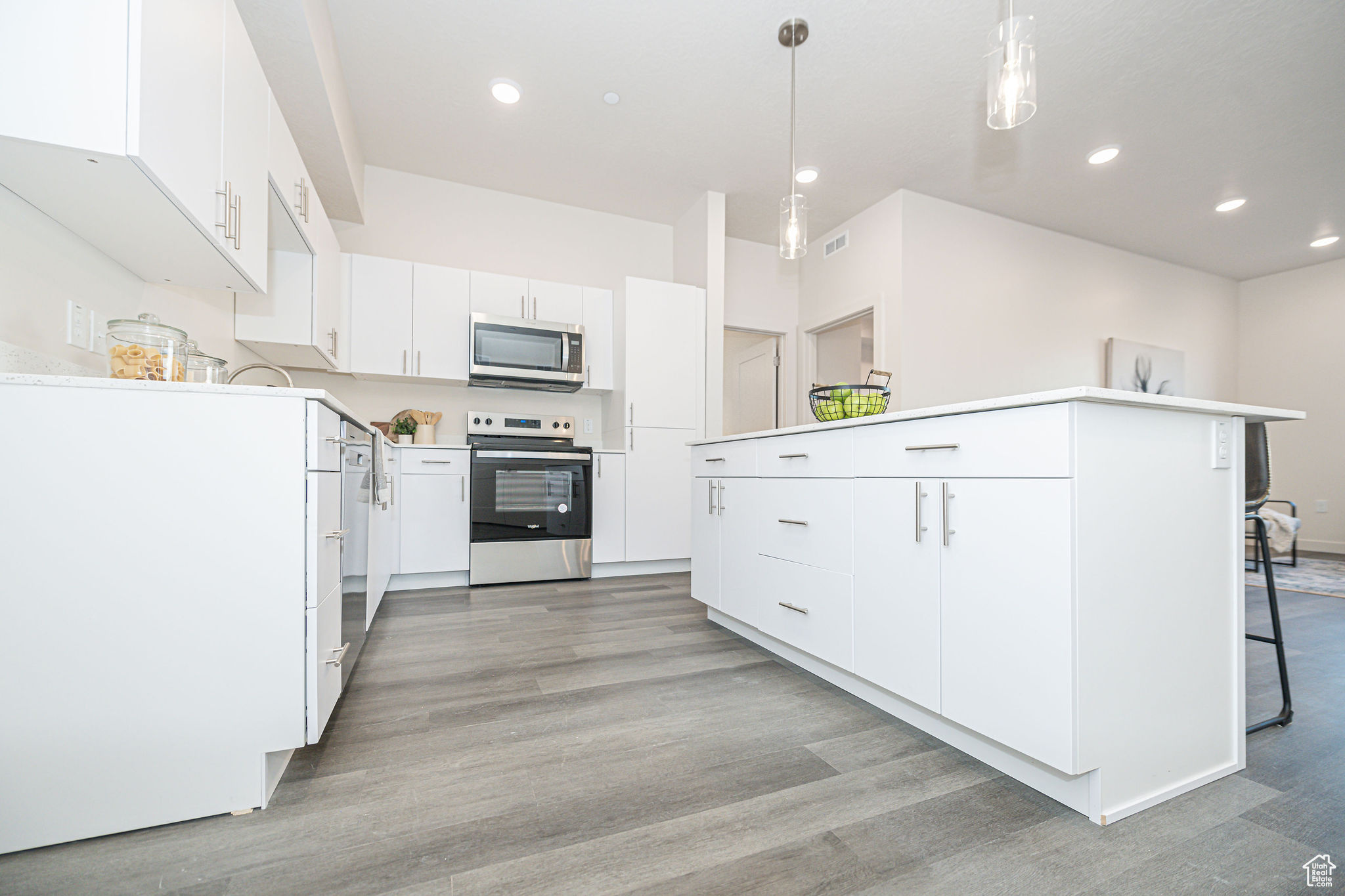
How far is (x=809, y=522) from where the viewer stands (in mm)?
1919

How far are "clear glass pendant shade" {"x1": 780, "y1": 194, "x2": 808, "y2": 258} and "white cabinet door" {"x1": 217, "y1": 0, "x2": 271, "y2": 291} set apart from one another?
6.54ft

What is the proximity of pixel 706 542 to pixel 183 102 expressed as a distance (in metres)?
2.24

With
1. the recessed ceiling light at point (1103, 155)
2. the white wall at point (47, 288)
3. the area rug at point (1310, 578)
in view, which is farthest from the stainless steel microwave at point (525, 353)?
the area rug at point (1310, 578)

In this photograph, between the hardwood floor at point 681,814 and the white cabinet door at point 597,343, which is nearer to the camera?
the hardwood floor at point 681,814

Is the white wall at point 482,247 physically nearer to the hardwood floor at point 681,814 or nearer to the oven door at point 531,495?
the oven door at point 531,495

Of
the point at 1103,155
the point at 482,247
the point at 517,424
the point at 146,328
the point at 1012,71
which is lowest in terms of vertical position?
the point at 517,424

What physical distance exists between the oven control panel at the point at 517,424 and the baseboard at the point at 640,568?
0.95 meters

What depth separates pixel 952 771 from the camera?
53.0 inches

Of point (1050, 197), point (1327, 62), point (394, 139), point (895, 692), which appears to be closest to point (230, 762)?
point (895, 692)

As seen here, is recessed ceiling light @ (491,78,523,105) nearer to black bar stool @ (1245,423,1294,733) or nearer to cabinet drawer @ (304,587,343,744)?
cabinet drawer @ (304,587,343,744)

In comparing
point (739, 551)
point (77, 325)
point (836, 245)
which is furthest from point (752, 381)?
point (77, 325)

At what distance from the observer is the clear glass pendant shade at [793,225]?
259 centimetres

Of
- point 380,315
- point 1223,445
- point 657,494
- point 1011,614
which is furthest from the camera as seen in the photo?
point 657,494

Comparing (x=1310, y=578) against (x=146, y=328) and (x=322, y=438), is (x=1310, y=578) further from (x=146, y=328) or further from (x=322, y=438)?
(x=146, y=328)
